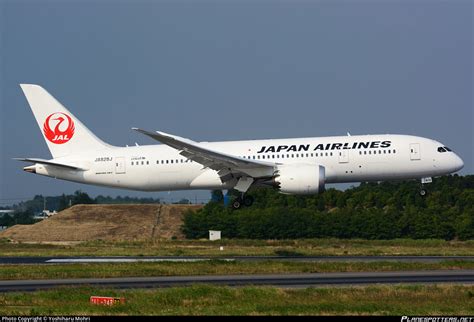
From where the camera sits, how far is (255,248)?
58.4 meters

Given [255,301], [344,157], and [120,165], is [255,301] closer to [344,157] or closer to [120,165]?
[344,157]

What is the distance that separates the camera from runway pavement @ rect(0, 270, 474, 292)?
34594 millimetres

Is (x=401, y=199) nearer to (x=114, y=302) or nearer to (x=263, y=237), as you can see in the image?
(x=263, y=237)

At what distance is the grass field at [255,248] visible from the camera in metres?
54.2

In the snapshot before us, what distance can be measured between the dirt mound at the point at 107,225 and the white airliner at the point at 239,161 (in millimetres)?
20574

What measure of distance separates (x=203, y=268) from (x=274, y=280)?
636 centimetres

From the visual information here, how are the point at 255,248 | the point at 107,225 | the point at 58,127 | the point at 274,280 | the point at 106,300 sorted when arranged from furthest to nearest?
1. the point at 107,225
2. the point at 255,248
3. the point at 58,127
4. the point at 274,280
5. the point at 106,300

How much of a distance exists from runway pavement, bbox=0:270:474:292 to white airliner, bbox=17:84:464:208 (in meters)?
10.2

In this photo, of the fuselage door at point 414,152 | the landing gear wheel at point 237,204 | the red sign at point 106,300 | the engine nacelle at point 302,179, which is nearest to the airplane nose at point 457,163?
the fuselage door at point 414,152

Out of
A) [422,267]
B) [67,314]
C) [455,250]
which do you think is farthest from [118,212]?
[67,314]

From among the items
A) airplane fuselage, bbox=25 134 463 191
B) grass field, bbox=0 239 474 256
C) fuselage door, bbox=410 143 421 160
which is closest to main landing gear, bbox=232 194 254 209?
airplane fuselage, bbox=25 134 463 191

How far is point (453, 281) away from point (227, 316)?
43.8 feet

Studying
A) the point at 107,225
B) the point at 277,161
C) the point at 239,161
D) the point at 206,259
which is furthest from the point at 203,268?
the point at 107,225

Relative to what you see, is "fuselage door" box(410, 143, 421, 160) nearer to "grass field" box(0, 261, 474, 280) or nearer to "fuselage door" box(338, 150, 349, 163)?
"fuselage door" box(338, 150, 349, 163)
